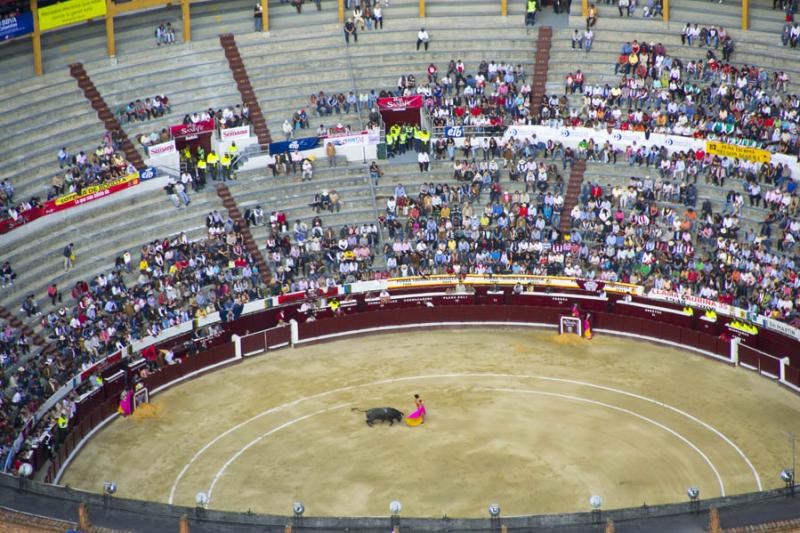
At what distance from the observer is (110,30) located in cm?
7969

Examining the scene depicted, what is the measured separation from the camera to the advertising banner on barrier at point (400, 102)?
81062 mm

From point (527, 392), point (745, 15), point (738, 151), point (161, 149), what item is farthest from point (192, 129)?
point (745, 15)

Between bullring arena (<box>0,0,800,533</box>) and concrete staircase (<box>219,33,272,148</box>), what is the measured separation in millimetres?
134

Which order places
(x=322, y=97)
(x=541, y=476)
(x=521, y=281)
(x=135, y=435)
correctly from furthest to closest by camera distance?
1. (x=322, y=97)
2. (x=521, y=281)
3. (x=135, y=435)
4. (x=541, y=476)

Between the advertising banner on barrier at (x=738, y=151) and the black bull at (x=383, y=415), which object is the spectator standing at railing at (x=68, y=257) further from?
the advertising banner on barrier at (x=738, y=151)

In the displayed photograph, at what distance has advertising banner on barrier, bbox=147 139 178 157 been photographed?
7688 cm

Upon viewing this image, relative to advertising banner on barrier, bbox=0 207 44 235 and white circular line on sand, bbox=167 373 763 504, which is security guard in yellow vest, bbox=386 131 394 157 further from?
advertising banner on barrier, bbox=0 207 44 235

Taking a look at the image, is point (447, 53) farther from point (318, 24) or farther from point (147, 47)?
point (147, 47)

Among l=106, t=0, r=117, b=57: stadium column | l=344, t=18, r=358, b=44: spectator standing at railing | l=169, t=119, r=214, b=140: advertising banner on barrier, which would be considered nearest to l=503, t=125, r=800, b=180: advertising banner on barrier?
l=344, t=18, r=358, b=44: spectator standing at railing

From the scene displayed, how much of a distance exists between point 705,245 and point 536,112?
44.1ft

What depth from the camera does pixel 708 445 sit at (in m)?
59.1

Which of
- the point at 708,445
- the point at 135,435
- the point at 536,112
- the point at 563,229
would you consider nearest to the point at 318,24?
the point at 536,112

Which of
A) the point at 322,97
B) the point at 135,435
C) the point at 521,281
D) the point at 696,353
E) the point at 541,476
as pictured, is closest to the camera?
the point at 541,476

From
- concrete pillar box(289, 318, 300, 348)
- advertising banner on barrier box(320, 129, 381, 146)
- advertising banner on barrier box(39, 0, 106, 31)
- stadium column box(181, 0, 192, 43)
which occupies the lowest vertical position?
concrete pillar box(289, 318, 300, 348)
